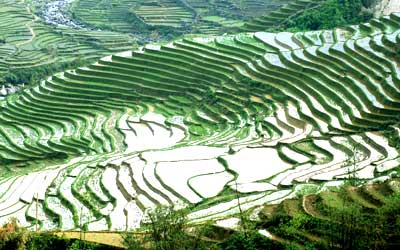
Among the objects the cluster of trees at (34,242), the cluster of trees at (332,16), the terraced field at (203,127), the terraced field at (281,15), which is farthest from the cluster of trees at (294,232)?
the terraced field at (281,15)

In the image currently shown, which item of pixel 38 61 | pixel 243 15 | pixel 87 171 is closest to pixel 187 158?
pixel 87 171

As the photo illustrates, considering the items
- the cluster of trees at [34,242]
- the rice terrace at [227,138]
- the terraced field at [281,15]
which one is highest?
the terraced field at [281,15]

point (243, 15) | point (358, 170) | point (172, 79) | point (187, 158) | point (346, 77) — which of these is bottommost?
point (358, 170)

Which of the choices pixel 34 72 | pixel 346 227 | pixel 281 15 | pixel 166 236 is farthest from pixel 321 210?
pixel 34 72

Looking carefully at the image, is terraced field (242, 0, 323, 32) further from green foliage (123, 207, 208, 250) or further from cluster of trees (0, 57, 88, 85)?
green foliage (123, 207, 208, 250)

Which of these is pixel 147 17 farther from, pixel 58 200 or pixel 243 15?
pixel 58 200

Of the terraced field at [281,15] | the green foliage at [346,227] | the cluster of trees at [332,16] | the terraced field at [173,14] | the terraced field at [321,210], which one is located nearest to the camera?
the green foliage at [346,227]

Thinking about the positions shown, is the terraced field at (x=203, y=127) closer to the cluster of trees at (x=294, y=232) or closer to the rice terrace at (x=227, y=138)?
the rice terrace at (x=227, y=138)
